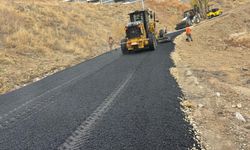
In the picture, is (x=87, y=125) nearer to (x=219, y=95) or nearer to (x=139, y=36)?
(x=219, y=95)

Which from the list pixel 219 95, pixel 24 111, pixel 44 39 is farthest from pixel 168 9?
pixel 24 111

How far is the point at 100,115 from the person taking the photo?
899 centimetres

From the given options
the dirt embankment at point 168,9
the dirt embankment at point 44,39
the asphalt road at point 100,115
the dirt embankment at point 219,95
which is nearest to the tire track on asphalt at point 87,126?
the asphalt road at point 100,115

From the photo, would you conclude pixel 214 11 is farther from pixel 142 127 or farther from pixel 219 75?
pixel 142 127

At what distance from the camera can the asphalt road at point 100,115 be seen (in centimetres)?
699

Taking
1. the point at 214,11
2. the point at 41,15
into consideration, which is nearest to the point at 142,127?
the point at 41,15

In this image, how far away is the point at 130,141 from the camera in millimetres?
6844

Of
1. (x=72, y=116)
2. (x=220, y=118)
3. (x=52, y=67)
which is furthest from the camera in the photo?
(x=52, y=67)

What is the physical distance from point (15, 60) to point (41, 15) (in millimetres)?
16639

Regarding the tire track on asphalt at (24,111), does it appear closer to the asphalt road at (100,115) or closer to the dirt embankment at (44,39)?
the asphalt road at (100,115)

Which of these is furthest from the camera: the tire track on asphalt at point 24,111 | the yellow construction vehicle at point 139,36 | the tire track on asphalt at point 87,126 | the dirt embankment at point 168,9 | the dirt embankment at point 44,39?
the dirt embankment at point 168,9

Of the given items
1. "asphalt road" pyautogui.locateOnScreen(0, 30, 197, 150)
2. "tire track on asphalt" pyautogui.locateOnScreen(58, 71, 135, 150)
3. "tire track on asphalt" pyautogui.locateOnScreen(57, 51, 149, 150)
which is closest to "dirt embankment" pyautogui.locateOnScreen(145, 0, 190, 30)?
"asphalt road" pyautogui.locateOnScreen(0, 30, 197, 150)

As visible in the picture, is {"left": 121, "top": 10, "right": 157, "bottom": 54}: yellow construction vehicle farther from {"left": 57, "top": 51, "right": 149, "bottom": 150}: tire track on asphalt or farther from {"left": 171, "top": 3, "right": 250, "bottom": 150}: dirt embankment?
{"left": 57, "top": 51, "right": 149, "bottom": 150}: tire track on asphalt

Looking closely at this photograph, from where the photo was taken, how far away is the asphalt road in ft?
22.9
